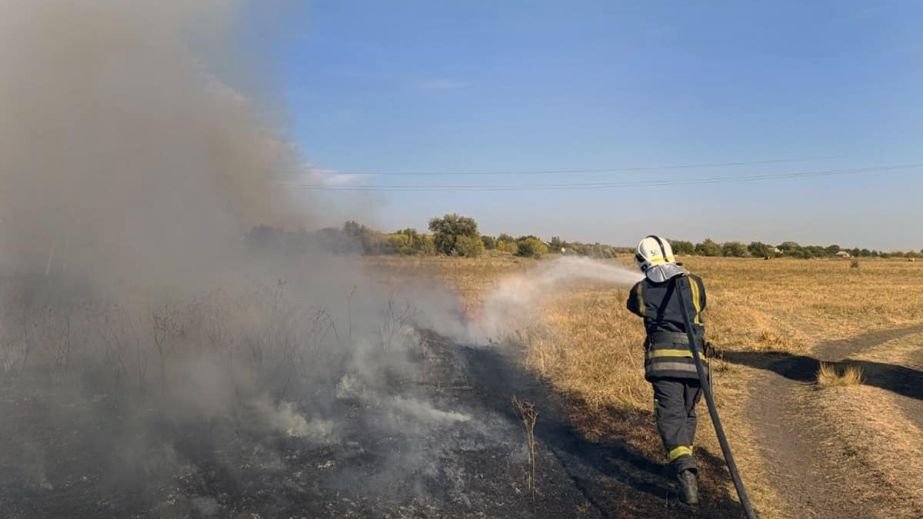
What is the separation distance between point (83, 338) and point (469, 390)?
22.0 ft

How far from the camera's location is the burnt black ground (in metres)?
5.32

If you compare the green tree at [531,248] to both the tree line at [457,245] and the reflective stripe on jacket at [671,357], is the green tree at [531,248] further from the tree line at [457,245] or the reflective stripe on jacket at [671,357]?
the reflective stripe on jacket at [671,357]

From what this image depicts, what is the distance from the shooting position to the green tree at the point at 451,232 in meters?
49.7

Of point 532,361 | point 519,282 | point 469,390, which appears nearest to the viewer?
point 469,390

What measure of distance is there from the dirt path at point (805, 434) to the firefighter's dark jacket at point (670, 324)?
63.8 inches

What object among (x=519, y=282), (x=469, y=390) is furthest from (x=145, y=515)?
(x=519, y=282)

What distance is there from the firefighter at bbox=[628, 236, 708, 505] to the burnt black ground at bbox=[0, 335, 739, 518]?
0.57 m

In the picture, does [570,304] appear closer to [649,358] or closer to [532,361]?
[532,361]

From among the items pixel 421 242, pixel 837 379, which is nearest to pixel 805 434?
pixel 837 379

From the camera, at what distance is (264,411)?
7812 mm

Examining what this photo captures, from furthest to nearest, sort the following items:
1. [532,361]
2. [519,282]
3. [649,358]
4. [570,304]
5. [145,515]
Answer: [519,282] → [570,304] → [532,361] → [649,358] → [145,515]

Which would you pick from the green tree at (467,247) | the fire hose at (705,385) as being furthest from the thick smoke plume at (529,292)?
the green tree at (467,247)

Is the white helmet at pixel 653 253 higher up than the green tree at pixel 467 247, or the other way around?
the white helmet at pixel 653 253

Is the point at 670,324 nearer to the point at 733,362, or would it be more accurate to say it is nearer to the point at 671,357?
the point at 671,357
